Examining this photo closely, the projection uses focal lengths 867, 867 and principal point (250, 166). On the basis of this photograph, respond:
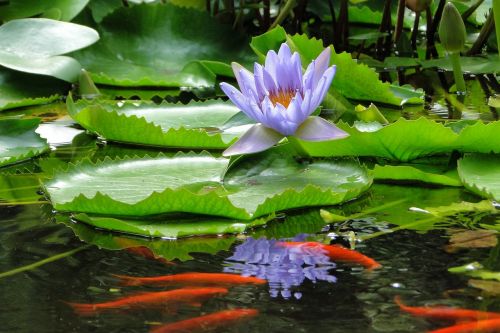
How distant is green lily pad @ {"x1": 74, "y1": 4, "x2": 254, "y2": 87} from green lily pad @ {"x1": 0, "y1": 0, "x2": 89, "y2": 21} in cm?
9

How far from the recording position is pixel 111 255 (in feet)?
2.90

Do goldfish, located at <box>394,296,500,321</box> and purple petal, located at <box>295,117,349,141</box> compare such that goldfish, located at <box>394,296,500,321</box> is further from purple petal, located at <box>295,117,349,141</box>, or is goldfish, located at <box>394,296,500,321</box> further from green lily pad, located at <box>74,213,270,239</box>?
purple petal, located at <box>295,117,349,141</box>

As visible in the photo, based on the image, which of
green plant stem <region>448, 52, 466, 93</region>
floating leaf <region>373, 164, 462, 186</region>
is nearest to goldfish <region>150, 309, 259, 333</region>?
floating leaf <region>373, 164, 462, 186</region>

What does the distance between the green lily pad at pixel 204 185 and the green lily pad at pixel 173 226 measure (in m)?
0.01

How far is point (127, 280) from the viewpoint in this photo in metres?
0.80

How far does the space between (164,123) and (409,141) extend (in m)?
0.48

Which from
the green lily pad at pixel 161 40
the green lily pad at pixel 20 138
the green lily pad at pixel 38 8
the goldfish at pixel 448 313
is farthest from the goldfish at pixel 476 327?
the green lily pad at pixel 38 8

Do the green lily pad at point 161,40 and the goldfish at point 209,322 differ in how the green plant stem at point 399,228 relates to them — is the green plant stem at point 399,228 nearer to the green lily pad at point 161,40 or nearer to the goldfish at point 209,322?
the goldfish at point 209,322

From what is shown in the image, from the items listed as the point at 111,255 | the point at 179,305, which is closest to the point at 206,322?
the point at 179,305

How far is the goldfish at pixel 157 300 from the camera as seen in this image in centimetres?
73

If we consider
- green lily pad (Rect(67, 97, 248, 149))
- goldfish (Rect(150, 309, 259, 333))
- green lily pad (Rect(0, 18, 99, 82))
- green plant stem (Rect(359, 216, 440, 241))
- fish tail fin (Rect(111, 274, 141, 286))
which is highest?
goldfish (Rect(150, 309, 259, 333))

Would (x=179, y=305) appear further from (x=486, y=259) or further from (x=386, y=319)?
(x=486, y=259)

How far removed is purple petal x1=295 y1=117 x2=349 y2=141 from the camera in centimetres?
108

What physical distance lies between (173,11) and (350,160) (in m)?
1.25
